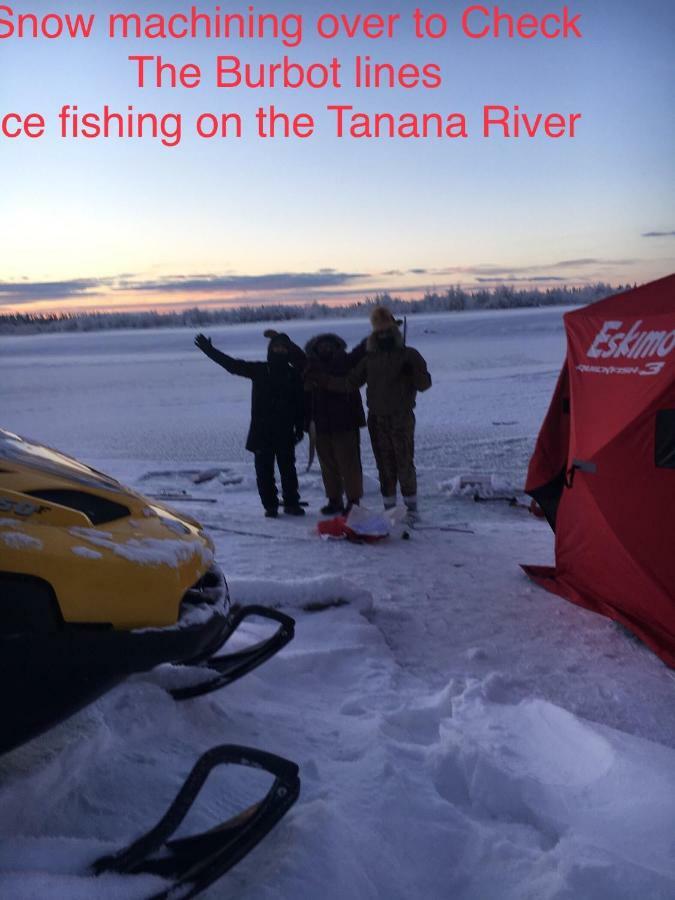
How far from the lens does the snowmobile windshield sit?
233 cm

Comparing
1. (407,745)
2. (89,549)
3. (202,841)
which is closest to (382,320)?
(407,745)

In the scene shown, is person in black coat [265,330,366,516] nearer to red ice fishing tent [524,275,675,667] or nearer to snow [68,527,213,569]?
red ice fishing tent [524,275,675,667]

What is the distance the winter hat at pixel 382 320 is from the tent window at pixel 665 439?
2.74 m

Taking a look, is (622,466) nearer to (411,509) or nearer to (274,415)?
(411,509)

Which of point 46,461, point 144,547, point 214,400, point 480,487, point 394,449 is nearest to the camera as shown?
point 144,547

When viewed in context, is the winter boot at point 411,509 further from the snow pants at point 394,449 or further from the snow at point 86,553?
the snow at point 86,553

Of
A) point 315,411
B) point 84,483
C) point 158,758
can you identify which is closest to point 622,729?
point 158,758

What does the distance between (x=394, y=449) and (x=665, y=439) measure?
2764mm

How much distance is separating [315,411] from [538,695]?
3.68 meters

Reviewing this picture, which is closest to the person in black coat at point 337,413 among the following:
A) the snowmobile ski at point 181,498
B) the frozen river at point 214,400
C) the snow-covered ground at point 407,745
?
the snow-covered ground at point 407,745

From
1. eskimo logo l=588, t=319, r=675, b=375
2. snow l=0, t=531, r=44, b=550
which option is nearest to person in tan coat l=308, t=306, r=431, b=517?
eskimo logo l=588, t=319, r=675, b=375

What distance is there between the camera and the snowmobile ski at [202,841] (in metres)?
1.86

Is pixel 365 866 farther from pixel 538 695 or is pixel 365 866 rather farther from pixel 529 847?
pixel 538 695

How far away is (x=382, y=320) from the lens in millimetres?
6227
